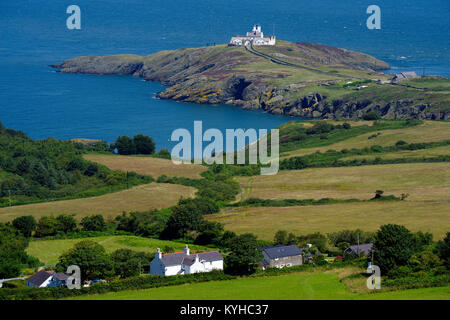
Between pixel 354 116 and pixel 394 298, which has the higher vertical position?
pixel 354 116

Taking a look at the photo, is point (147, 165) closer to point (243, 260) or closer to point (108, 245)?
point (108, 245)

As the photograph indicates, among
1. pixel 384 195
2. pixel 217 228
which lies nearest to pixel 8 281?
pixel 217 228

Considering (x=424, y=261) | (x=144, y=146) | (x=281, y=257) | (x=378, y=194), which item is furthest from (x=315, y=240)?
(x=144, y=146)

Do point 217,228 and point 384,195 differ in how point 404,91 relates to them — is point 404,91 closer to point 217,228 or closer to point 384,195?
point 384,195

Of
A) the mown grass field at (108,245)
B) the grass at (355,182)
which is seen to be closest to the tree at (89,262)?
the mown grass field at (108,245)

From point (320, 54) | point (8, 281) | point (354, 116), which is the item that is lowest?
point (8, 281)
